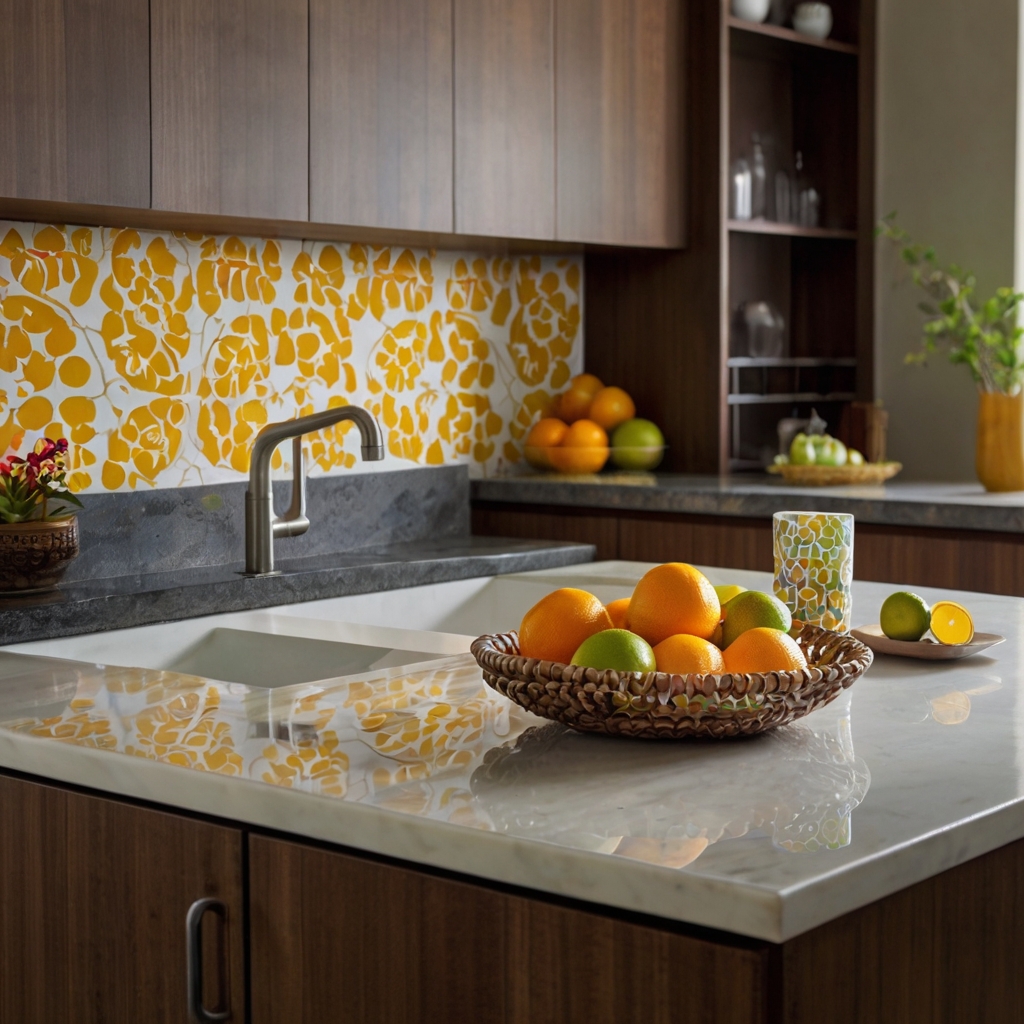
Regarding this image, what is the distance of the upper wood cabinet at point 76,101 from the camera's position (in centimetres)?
197

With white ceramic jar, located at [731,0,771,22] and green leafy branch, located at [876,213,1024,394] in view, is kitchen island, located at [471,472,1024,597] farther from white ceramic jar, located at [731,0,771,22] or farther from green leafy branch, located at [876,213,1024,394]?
white ceramic jar, located at [731,0,771,22]

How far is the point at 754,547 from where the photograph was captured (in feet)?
9.16

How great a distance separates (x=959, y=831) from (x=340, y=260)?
210cm

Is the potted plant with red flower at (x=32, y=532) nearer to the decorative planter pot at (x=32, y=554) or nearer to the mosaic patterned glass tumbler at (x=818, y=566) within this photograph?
the decorative planter pot at (x=32, y=554)

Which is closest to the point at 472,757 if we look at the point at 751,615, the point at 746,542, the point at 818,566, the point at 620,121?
the point at 751,615

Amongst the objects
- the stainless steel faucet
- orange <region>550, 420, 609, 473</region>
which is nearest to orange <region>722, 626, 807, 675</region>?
the stainless steel faucet

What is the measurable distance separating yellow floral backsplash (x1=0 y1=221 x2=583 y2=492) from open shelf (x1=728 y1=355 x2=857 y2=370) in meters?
0.41

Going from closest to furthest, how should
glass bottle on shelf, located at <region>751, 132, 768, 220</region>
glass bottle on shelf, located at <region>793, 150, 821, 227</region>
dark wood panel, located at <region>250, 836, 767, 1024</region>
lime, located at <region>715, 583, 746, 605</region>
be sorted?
dark wood panel, located at <region>250, 836, 767, 1024</region>
lime, located at <region>715, 583, 746, 605</region>
glass bottle on shelf, located at <region>751, 132, 768, 220</region>
glass bottle on shelf, located at <region>793, 150, 821, 227</region>

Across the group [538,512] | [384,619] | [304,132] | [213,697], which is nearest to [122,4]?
[304,132]

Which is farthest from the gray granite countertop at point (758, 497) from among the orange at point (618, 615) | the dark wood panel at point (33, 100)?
the orange at point (618, 615)

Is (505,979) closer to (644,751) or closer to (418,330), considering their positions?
(644,751)

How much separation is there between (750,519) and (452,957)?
6.34ft

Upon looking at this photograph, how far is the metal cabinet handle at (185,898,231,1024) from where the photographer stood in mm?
1085

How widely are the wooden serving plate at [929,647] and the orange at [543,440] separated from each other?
1.65 metres
